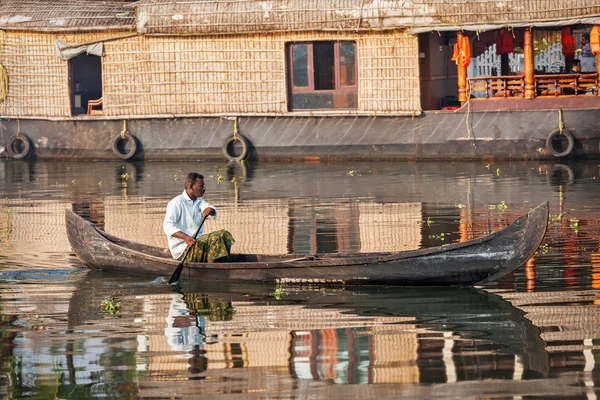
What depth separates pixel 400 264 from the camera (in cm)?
996

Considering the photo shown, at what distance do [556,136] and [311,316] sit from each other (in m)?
12.4

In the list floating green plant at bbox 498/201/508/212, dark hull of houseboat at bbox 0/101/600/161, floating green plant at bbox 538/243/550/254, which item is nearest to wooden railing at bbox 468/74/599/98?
dark hull of houseboat at bbox 0/101/600/161

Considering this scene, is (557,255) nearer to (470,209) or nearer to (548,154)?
(470,209)

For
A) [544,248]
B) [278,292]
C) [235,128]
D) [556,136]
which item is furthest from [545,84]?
[278,292]

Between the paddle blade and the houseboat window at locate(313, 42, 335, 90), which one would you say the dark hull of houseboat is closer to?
the houseboat window at locate(313, 42, 335, 90)

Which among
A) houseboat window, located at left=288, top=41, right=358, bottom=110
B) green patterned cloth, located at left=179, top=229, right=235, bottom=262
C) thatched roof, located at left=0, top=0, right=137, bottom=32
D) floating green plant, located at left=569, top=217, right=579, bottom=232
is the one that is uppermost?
thatched roof, located at left=0, top=0, right=137, bottom=32

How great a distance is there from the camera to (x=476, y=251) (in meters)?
9.85

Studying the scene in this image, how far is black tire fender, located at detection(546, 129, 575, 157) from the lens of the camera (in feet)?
67.0

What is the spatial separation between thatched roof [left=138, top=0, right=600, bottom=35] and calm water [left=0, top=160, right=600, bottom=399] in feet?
13.8

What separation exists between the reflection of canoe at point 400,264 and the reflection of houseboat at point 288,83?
10.7m

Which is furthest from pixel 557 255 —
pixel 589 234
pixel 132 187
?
pixel 132 187

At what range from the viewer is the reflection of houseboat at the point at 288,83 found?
818 inches

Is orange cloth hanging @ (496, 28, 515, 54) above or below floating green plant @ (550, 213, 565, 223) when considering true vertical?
above

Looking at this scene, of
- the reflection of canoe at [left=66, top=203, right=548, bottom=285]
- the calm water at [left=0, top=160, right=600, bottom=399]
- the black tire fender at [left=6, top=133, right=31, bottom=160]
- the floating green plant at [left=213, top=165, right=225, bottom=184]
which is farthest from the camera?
the black tire fender at [left=6, top=133, right=31, bottom=160]
